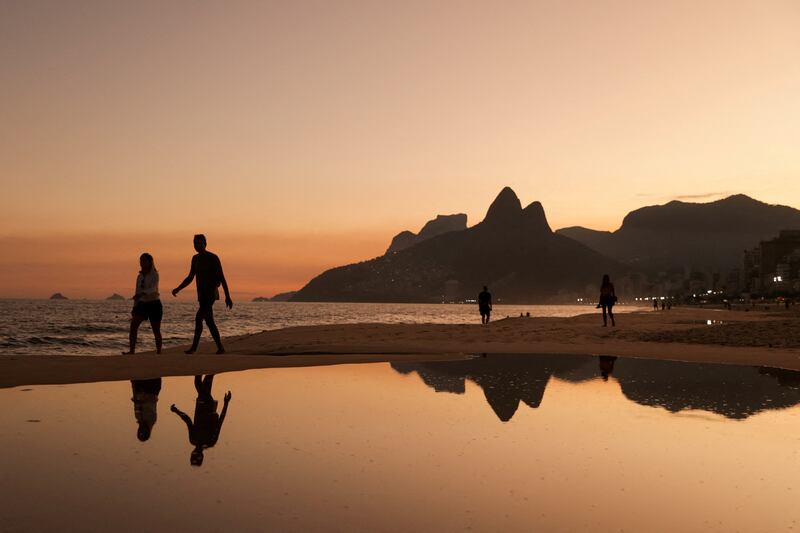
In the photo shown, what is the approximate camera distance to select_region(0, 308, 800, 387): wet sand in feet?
38.2

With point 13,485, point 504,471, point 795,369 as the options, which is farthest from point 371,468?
point 795,369

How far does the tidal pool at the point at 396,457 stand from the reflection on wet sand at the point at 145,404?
0.14 feet

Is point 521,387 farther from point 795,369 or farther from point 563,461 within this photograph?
point 795,369

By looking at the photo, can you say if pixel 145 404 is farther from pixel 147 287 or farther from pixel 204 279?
pixel 147 287

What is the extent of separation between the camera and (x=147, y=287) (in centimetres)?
1478

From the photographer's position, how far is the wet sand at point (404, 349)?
1166 centimetres

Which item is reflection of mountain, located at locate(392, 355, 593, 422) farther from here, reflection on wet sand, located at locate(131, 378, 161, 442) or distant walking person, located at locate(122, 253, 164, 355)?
distant walking person, located at locate(122, 253, 164, 355)

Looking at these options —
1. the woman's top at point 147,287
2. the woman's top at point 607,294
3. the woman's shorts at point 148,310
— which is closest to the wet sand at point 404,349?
the woman's shorts at point 148,310

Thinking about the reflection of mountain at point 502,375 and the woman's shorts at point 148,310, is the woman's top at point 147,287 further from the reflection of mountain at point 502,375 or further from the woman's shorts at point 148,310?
the reflection of mountain at point 502,375

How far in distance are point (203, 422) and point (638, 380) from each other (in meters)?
7.70

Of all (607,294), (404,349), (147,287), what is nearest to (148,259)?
(147,287)

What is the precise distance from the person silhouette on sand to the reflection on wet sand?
0.29 metres

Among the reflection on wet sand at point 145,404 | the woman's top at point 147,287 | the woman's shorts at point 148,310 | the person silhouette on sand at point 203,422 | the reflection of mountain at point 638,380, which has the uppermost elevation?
the woman's top at point 147,287

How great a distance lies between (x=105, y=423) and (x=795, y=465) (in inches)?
267
